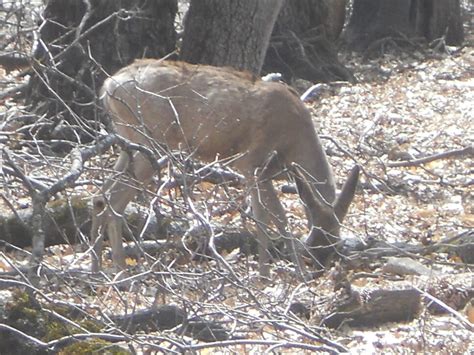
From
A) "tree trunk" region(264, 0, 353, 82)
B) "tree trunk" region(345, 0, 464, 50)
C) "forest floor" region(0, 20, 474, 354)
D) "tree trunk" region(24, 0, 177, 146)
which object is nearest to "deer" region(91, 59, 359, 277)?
"forest floor" region(0, 20, 474, 354)

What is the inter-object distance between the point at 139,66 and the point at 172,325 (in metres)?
3.40

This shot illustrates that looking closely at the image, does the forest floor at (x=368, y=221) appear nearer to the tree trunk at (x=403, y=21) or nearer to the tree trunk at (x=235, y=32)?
the tree trunk at (x=403, y=21)

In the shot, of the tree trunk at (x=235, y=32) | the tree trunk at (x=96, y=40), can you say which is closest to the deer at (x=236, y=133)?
the tree trunk at (x=235, y=32)

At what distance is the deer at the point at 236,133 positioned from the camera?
8977mm

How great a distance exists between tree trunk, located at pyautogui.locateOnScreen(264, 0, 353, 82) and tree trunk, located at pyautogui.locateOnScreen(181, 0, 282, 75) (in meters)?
3.60

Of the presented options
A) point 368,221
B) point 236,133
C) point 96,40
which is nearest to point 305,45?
point 96,40

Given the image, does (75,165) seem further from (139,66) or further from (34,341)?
(139,66)

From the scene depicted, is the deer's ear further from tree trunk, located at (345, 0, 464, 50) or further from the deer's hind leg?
tree trunk, located at (345, 0, 464, 50)

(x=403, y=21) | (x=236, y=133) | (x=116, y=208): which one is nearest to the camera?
(x=116, y=208)

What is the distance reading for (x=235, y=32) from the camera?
1259cm

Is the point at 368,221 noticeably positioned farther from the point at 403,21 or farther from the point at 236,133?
the point at 403,21

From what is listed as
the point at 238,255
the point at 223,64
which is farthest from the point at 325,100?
the point at 238,255

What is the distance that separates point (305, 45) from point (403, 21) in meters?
3.60

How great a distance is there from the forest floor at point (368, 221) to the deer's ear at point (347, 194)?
1.50 ft
